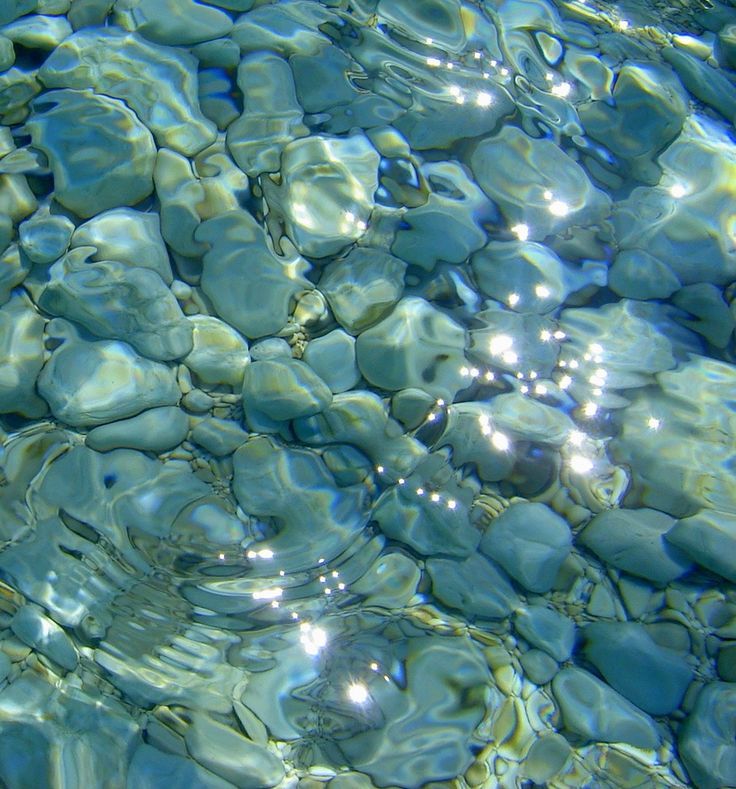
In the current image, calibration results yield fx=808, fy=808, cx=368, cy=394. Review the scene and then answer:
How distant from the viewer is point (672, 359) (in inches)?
65.2

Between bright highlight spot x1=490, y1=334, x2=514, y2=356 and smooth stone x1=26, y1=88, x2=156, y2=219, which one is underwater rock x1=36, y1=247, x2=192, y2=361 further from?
bright highlight spot x1=490, y1=334, x2=514, y2=356

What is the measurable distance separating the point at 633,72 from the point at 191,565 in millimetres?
1555

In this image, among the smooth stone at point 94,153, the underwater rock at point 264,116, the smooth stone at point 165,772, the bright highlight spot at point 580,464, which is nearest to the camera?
the smooth stone at point 165,772

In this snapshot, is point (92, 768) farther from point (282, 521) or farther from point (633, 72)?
point (633, 72)

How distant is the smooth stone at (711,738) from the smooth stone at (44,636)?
101 cm

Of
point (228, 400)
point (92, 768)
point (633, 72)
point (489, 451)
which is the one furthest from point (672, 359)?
point (92, 768)

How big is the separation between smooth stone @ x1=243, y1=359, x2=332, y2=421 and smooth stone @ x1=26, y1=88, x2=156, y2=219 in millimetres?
483

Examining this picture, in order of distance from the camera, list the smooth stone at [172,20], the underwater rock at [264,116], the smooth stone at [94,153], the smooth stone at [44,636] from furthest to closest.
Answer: the smooth stone at [172,20] → the underwater rock at [264,116] → the smooth stone at [94,153] → the smooth stone at [44,636]

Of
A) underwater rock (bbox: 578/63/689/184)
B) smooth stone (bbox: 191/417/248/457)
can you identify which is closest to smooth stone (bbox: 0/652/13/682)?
smooth stone (bbox: 191/417/248/457)

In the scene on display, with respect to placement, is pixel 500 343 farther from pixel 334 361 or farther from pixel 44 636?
pixel 44 636

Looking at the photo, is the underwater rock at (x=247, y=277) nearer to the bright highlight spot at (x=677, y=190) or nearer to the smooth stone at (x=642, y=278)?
the smooth stone at (x=642, y=278)

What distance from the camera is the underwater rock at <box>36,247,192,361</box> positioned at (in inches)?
61.0

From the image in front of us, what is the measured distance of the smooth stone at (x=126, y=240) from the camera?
5.30 ft

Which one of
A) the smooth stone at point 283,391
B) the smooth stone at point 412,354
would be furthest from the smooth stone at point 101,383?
the smooth stone at point 412,354
